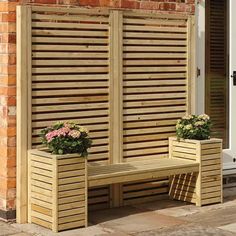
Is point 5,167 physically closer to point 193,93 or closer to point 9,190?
point 9,190

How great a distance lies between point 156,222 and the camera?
579 cm

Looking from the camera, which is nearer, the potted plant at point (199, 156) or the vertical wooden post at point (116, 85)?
the vertical wooden post at point (116, 85)

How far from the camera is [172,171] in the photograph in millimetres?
6152

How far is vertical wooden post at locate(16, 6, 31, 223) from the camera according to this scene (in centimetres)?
561

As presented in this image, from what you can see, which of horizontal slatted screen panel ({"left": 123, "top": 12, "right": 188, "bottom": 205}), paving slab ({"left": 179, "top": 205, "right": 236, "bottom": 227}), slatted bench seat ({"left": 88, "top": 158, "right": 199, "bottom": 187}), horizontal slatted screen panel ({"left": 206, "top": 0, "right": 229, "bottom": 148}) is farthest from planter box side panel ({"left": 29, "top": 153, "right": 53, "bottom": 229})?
horizontal slatted screen panel ({"left": 206, "top": 0, "right": 229, "bottom": 148})

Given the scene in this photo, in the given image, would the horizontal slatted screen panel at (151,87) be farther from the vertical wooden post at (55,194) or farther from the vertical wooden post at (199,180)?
the vertical wooden post at (55,194)

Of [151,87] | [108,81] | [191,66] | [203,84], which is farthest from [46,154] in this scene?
[203,84]

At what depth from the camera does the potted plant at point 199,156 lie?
6.38 meters

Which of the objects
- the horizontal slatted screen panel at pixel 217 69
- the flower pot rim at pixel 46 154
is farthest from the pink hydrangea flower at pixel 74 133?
the horizontal slatted screen panel at pixel 217 69

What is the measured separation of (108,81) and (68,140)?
3.35 feet

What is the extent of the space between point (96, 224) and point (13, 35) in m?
1.81

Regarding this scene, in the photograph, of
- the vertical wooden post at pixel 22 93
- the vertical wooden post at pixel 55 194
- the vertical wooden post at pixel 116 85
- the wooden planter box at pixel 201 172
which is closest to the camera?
the vertical wooden post at pixel 55 194

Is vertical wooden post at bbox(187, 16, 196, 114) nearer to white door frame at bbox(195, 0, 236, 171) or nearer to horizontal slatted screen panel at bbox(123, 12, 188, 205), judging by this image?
horizontal slatted screen panel at bbox(123, 12, 188, 205)

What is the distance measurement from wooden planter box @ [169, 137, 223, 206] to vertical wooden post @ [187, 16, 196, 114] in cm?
49
